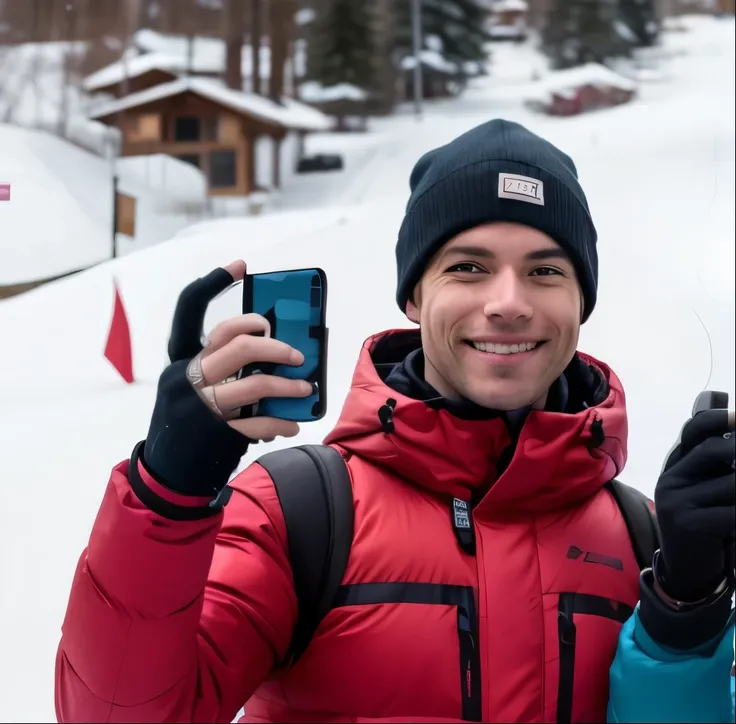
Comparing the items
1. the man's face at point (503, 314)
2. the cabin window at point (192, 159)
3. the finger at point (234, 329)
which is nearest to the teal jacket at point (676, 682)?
the man's face at point (503, 314)

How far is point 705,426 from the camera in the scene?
0.77 m

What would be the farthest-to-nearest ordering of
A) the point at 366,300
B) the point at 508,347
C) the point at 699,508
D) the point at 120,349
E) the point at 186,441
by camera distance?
the point at 366,300, the point at 120,349, the point at 508,347, the point at 699,508, the point at 186,441

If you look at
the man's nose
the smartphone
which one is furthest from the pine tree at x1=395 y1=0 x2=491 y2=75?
the smartphone

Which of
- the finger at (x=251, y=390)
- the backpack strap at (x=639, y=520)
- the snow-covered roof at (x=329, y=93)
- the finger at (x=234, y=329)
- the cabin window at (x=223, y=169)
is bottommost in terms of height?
the backpack strap at (x=639, y=520)

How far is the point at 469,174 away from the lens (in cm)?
94

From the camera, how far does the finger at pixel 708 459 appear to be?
29.8 inches

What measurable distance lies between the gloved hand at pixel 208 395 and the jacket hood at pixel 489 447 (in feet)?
0.76

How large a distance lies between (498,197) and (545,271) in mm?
104

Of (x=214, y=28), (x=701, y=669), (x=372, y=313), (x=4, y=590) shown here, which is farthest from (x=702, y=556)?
(x=214, y=28)

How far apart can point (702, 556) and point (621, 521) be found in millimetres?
209

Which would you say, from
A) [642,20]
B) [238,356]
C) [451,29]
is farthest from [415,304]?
[642,20]

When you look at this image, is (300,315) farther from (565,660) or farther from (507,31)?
(507,31)

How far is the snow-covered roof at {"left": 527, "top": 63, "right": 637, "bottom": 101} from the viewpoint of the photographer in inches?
52.4

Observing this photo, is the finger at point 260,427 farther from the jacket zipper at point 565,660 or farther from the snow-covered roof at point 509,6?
the snow-covered roof at point 509,6
